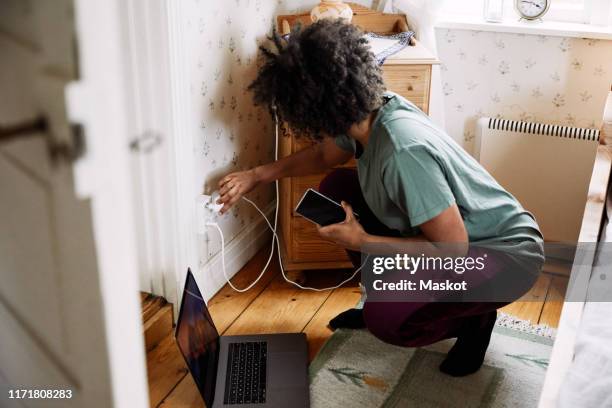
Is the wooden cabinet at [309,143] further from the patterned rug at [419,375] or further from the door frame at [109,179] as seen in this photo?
the door frame at [109,179]

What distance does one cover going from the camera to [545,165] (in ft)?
7.57

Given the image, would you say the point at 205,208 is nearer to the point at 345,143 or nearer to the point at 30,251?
the point at 345,143

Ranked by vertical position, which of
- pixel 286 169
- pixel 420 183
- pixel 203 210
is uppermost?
pixel 420 183

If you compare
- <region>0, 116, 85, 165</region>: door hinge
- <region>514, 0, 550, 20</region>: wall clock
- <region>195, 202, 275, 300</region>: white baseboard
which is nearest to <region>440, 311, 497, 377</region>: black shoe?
<region>195, 202, 275, 300</region>: white baseboard

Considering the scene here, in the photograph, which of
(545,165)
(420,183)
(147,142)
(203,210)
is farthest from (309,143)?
(147,142)

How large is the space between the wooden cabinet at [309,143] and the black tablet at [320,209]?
22 centimetres

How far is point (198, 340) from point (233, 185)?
1.47ft

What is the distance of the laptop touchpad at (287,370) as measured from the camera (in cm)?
173

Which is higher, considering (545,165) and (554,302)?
(545,165)

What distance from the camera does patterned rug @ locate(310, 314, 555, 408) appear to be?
5.61 ft

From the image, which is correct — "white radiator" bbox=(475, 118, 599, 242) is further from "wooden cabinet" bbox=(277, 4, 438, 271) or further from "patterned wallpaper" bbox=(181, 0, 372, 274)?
"patterned wallpaper" bbox=(181, 0, 372, 274)

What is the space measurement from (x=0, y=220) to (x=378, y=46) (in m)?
1.56

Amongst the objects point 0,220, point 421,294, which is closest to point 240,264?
point 421,294

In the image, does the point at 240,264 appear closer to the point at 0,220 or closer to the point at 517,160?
the point at 517,160
